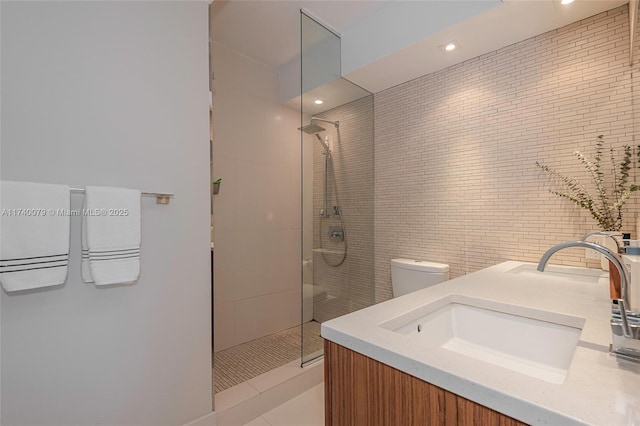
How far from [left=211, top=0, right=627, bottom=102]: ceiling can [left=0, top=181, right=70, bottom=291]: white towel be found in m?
1.82

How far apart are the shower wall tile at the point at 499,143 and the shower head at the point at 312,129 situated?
2.21 ft

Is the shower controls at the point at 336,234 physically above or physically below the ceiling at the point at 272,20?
below

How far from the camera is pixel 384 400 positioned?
2.38 ft

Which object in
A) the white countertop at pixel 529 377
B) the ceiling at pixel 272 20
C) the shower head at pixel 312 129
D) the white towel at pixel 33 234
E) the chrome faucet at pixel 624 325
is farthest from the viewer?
the shower head at pixel 312 129

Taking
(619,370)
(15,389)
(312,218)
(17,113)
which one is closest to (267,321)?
(312,218)

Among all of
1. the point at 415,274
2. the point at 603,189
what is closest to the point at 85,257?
the point at 415,274

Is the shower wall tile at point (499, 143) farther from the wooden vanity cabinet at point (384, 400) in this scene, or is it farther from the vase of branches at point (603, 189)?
the wooden vanity cabinet at point (384, 400)

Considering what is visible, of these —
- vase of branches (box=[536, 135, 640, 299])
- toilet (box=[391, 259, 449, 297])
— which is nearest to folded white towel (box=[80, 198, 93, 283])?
toilet (box=[391, 259, 449, 297])

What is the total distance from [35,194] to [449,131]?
8.35 feet

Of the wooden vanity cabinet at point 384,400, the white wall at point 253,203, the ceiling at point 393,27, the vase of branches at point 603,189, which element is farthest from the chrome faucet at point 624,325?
the white wall at point 253,203

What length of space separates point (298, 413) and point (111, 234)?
152cm

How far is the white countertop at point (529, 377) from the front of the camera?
50 centimetres

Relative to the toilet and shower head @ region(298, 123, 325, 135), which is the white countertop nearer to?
the toilet

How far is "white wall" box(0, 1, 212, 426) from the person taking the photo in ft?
3.81
